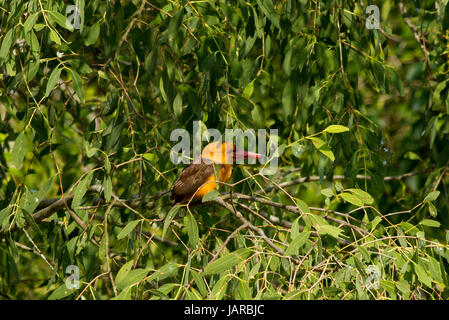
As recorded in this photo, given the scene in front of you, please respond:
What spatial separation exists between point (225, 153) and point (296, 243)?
138 cm

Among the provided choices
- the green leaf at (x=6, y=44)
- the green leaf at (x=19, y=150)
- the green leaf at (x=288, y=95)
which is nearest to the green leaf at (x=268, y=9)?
the green leaf at (x=288, y=95)

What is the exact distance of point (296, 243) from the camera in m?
2.13

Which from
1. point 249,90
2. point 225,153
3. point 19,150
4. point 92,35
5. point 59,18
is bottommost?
point 225,153

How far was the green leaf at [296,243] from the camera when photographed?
2.11 meters

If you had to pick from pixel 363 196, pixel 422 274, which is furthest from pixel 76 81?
pixel 422 274

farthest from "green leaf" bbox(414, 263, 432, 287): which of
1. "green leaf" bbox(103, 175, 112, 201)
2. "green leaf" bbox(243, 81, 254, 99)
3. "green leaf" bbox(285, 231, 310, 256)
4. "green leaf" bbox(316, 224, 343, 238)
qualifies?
"green leaf" bbox(103, 175, 112, 201)

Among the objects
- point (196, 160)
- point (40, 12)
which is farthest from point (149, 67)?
point (196, 160)

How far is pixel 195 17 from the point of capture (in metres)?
2.69

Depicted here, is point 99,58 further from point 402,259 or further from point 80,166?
point 402,259

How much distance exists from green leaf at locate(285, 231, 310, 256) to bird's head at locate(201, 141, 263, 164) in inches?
40.9

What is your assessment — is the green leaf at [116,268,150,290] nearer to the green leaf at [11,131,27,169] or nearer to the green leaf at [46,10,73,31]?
the green leaf at [11,131,27,169]

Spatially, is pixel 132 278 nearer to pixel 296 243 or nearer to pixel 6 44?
pixel 296 243

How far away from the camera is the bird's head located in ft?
10.8

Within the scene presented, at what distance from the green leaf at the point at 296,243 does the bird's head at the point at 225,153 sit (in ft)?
3.40
